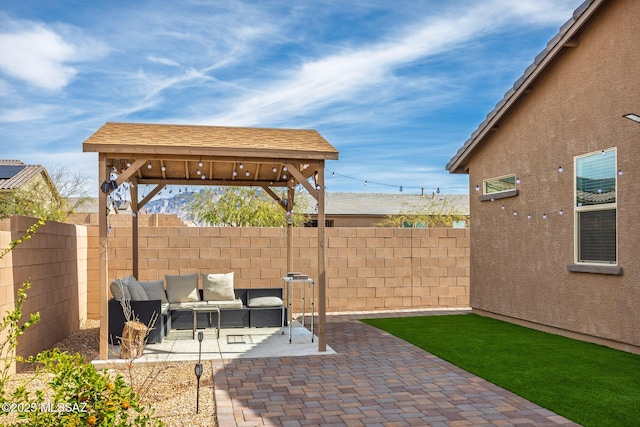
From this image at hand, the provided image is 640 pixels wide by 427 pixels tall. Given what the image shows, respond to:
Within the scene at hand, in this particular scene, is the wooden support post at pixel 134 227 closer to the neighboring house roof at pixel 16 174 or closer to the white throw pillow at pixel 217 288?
the white throw pillow at pixel 217 288

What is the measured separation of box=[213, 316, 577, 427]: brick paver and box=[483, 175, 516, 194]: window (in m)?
4.16

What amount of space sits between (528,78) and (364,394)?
6.30m

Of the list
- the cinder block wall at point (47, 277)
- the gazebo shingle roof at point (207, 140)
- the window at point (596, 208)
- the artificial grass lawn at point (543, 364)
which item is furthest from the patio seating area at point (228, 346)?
the window at point (596, 208)

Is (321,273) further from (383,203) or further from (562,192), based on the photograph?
(383,203)

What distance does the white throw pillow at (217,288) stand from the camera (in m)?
10.4

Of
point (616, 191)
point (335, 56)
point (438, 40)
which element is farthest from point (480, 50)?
point (616, 191)

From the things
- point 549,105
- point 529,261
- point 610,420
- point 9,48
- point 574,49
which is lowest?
point 610,420

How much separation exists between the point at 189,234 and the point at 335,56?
625 centimetres

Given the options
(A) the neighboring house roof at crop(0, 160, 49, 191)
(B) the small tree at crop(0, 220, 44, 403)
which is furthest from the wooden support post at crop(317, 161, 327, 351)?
(A) the neighboring house roof at crop(0, 160, 49, 191)

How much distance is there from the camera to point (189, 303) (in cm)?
1005

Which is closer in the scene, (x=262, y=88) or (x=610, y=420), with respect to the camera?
(x=610, y=420)

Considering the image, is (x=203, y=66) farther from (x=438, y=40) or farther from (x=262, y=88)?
(x=438, y=40)

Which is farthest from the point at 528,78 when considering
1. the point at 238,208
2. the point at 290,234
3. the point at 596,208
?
the point at 238,208

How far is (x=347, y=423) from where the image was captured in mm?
5039
